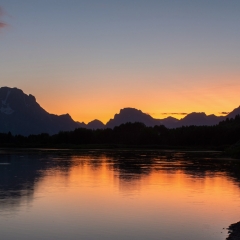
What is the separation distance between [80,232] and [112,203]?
7.51 meters

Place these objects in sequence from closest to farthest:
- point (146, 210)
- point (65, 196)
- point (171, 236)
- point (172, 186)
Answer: point (171, 236)
point (146, 210)
point (65, 196)
point (172, 186)

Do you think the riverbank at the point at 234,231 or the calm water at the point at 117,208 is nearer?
the riverbank at the point at 234,231

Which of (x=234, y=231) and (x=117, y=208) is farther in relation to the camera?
(x=117, y=208)

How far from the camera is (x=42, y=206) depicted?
24031 millimetres

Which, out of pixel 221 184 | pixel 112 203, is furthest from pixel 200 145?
pixel 112 203

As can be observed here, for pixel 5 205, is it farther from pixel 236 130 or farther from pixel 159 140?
pixel 159 140

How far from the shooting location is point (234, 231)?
17.9 m

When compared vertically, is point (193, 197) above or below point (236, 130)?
below

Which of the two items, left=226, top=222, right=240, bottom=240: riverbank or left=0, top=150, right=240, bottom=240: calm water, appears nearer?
left=226, top=222, right=240, bottom=240: riverbank

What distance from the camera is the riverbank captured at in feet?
54.6

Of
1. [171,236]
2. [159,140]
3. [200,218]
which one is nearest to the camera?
[171,236]

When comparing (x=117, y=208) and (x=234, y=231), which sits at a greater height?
(x=117, y=208)

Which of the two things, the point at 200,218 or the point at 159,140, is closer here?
the point at 200,218

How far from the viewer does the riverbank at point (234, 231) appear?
54.6 ft
